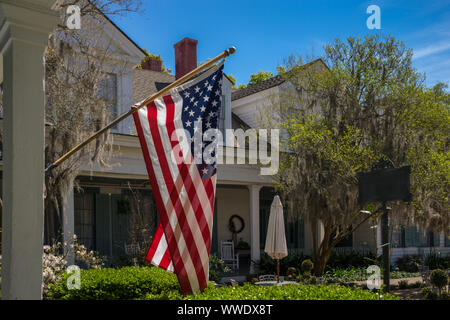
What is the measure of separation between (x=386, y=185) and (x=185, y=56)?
36.4ft

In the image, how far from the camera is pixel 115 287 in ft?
23.5

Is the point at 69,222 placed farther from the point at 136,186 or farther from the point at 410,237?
the point at 410,237

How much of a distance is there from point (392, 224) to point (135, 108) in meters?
11.9

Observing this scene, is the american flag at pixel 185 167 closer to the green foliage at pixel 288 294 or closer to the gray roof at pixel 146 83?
the green foliage at pixel 288 294

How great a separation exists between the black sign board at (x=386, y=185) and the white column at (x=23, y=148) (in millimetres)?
5366

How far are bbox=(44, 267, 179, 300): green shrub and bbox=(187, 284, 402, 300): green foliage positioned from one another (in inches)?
65.7

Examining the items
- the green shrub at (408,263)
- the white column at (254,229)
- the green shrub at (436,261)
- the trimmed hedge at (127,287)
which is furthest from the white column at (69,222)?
the green shrub at (436,261)

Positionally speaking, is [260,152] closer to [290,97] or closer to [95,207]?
[290,97]

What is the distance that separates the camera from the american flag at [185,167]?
16.8 ft

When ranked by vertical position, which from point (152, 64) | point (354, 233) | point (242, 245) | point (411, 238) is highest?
point (152, 64)

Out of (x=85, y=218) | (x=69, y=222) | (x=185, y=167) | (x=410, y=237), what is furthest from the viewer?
(x=410, y=237)

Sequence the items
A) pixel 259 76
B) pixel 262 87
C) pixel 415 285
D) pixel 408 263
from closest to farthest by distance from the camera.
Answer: pixel 415 285 < pixel 262 87 < pixel 408 263 < pixel 259 76

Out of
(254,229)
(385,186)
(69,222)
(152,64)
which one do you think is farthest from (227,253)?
(385,186)
